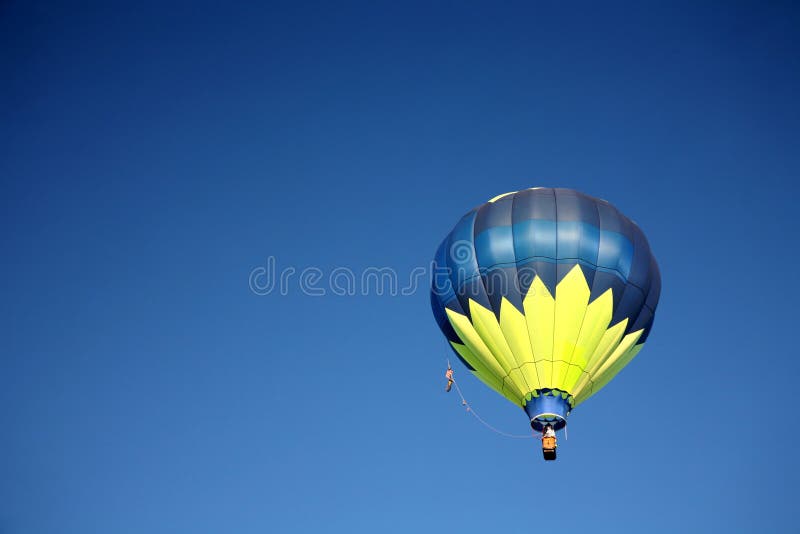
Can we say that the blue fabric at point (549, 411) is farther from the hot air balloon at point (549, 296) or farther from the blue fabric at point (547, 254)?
the blue fabric at point (547, 254)

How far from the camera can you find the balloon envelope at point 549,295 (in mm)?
24375

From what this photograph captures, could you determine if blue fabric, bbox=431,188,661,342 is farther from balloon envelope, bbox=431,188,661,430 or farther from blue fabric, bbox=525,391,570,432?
blue fabric, bbox=525,391,570,432

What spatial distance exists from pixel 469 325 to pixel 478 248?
167 cm

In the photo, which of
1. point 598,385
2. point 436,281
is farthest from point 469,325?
point 598,385

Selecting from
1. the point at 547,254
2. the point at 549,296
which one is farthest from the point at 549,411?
the point at 547,254

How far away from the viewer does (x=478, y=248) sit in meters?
25.2

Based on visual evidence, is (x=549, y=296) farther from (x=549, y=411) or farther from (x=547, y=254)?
(x=549, y=411)

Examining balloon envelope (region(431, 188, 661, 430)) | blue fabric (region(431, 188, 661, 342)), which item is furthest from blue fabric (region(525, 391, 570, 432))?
blue fabric (region(431, 188, 661, 342))

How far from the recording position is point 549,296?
24391 mm

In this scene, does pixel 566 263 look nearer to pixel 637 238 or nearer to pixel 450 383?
pixel 637 238

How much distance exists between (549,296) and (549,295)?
0.02m

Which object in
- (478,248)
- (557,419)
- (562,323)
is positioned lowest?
(557,419)

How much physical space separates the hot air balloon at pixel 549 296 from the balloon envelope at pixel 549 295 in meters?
0.02

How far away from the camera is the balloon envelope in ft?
80.0
